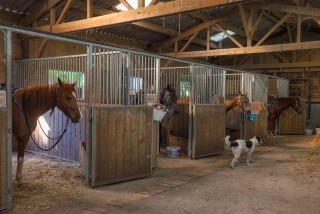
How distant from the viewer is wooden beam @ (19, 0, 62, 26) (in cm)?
677

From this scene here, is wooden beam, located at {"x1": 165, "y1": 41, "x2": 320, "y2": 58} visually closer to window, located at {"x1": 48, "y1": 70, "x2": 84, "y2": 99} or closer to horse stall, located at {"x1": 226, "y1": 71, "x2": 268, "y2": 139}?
horse stall, located at {"x1": 226, "y1": 71, "x2": 268, "y2": 139}

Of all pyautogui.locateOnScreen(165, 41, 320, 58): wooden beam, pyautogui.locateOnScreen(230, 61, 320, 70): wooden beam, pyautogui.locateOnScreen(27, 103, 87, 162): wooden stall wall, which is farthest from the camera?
pyautogui.locateOnScreen(230, 61, 320, 70): wooden beam

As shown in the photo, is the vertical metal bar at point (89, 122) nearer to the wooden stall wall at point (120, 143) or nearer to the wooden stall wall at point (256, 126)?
the wooden stall wall at point (120, 143)

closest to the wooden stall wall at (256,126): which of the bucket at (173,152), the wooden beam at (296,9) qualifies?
the bucket at (173,152)

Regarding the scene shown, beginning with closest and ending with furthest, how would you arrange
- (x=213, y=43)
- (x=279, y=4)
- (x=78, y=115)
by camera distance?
1. (x=78, y=115)
2. (x=279, y=4)
3. (x=213, y=43)

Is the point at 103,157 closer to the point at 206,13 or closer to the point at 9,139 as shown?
the point at 9,139

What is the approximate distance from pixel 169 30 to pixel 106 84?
6172 millimetres

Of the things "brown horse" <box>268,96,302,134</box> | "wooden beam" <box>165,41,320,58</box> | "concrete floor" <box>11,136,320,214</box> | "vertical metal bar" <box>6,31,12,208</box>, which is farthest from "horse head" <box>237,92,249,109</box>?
"vertical metal bar" <box>6,31,12,208</box>

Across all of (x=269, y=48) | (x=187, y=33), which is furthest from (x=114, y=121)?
(x=187, y=33)

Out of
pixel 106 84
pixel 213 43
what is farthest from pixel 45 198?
pixel 213 43

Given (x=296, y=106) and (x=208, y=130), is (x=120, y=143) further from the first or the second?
(x=296, y=106)

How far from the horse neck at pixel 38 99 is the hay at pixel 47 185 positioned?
893 millimetres

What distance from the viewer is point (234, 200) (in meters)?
3.57

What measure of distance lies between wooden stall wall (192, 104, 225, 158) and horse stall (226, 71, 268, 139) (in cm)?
110
